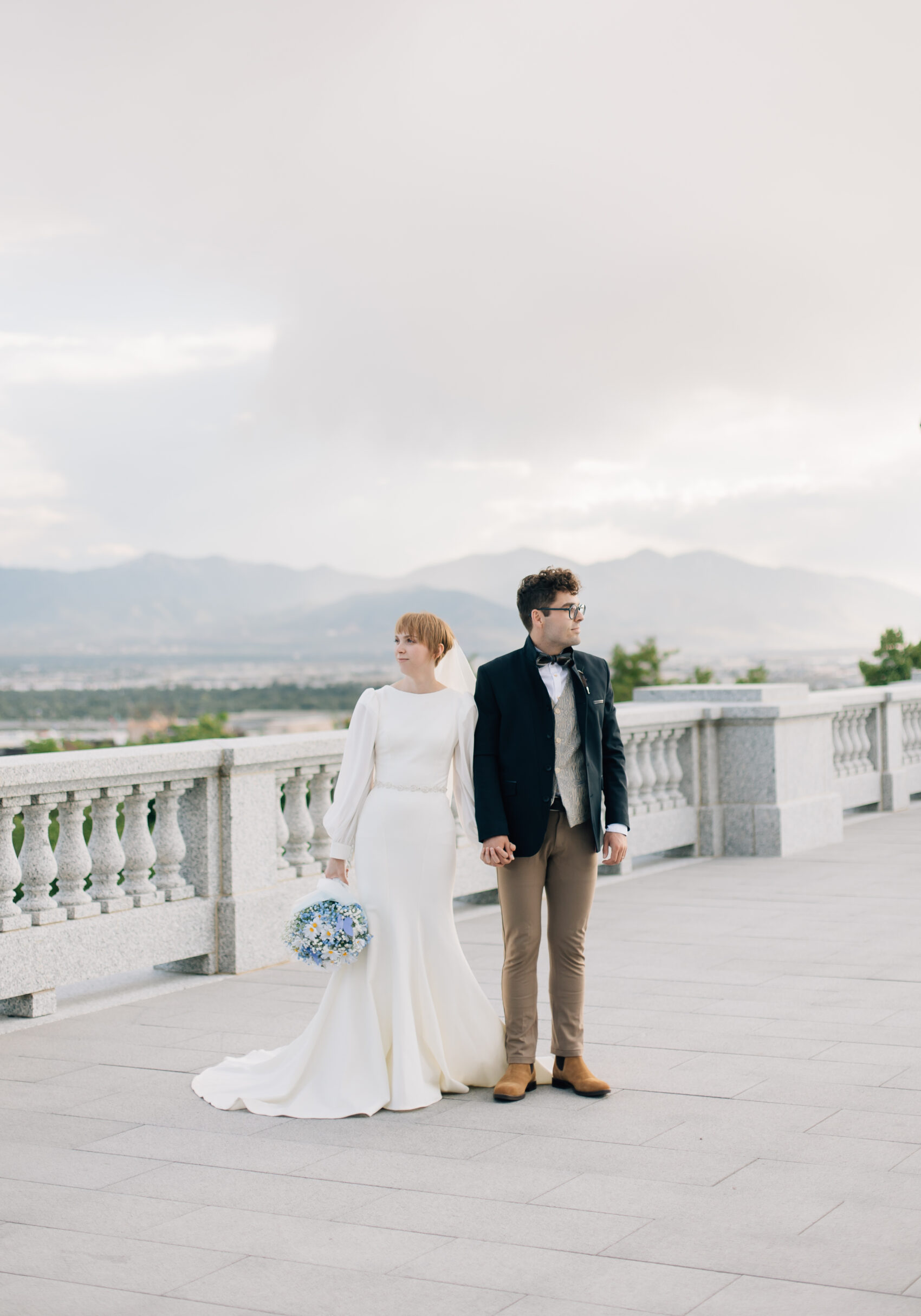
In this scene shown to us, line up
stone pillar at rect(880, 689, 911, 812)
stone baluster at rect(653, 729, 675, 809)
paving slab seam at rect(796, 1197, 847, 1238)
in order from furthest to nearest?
stone pillar at rect(880, 689, 911, 812) → stone baluster at rect(653, 729, 675, 809) → paving slab seam at rect(796, 1197, 847, 1238)

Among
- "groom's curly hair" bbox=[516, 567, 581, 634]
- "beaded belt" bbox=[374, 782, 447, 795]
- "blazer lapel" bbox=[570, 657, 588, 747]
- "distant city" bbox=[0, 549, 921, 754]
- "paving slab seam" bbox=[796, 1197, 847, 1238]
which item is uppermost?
"distant city" bbox=[0, 549, 921, 754]

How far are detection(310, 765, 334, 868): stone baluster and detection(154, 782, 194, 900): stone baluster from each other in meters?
1.03

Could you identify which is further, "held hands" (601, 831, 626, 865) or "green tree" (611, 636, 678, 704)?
"green tree" (611, 636, 678, 704)

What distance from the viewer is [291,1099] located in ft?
17.0

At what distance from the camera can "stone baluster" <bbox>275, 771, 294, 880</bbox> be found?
7949 mm

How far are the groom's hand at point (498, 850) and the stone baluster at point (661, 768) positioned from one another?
648 cm

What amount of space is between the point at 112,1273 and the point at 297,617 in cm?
16638

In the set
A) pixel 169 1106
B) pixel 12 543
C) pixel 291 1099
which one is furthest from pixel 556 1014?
pixel 12 543

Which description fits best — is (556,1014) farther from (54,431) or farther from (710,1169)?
(54,431)

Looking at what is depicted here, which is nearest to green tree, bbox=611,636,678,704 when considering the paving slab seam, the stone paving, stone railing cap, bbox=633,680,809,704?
stone railing cap, bbox=633,680,809,704

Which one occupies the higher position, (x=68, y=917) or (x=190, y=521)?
(x=190, y=521)

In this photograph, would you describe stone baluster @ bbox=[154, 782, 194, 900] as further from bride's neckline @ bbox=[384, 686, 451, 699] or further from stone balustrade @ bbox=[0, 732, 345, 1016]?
bride's neckline @ bbox=[384, 686, 451, 699]

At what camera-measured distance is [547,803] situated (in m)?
5.25

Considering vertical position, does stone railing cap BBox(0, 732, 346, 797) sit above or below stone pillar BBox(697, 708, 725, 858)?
above
